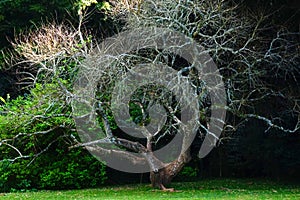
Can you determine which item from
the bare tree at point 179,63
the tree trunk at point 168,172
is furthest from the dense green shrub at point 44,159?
the tree trunk at point 168,172

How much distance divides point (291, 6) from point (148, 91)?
3.75 metres

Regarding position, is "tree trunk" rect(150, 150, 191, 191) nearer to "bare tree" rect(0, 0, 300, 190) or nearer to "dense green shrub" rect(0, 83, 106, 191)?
"bare tree" rect(0, 0, 300, 190)

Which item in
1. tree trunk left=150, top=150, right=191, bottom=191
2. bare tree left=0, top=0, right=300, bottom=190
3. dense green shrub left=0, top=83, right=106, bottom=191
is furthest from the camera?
dense green shrub left=0, top=83, right=106, bottom=191

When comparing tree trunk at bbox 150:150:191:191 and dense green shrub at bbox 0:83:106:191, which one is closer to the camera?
tree trunk at bbox 150:150:191:191

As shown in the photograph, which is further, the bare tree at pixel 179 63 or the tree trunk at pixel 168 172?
the tree trunk at pixel 168 172

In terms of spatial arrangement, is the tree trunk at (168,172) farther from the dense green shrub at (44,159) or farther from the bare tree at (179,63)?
the dense green shrub at (44,159)

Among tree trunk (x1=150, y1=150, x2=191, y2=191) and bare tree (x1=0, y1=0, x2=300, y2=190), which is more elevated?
bare tree (x1=0, y1=0, x2=300, y2=190)

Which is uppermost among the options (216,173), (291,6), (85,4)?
(85,4)

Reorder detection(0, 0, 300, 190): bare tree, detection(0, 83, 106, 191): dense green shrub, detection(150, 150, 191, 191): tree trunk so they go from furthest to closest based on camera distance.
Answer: detection(0, 83, 106, 191): dense green shrub, detection(150, 150, 191, 191): tree trunk, detection(0, 0, 300, 190): bare tree

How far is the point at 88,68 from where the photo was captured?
9500mm

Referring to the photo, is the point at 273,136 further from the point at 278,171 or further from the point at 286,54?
the point at 286,54

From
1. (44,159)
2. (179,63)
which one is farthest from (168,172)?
(44,159)

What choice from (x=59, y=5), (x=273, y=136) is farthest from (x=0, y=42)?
(x=273, y=136)

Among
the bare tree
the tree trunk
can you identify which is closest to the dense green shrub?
the bare tree
